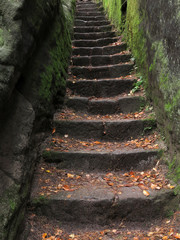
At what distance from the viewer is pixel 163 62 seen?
279 cm

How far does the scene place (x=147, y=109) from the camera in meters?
3.53

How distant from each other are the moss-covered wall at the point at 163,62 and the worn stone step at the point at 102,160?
39 cm

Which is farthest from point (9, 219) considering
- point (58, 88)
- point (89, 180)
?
point (58, 88)

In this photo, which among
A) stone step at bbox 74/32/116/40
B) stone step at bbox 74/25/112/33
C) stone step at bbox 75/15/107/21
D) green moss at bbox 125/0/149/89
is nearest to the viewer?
green moss at bbox 125/0/149/89

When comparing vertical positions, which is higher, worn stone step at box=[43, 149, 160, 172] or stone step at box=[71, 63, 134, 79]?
stone step at box=[71, 63, 134, 79]

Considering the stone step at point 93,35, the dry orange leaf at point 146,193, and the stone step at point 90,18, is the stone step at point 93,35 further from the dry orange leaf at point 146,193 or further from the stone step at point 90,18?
the dry orange leaf at point 146,193

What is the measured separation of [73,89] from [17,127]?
89.3 inches

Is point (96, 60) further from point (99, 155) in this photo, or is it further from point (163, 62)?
point (99, 155)

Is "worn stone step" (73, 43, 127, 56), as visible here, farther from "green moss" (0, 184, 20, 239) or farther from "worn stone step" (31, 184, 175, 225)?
"green moss" (0, 184, 20, 239)

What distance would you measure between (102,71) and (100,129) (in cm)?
182

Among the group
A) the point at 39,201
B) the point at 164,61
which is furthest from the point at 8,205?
the point at 164,61

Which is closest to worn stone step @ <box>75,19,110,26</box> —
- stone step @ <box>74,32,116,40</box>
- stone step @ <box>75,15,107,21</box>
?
stone step @ <box>75,15,107,21</box>

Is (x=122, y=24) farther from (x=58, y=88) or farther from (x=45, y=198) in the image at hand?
(x=45, y=198)

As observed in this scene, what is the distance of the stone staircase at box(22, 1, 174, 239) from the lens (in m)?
2.28
